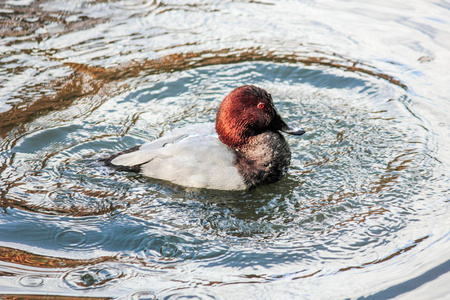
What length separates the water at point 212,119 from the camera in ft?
16.4

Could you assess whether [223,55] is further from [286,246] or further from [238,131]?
[286,246]

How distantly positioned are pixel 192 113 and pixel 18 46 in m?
3.91

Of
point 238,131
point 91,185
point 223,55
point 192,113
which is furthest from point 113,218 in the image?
point 223,55

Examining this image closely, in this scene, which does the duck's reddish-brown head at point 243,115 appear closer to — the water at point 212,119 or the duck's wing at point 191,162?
the duck's wing at point 191,162

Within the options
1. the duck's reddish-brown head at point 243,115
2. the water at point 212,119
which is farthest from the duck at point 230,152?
the water at point 212,119

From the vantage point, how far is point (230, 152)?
6.21 m

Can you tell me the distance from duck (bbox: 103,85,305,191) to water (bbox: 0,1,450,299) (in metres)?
0.18

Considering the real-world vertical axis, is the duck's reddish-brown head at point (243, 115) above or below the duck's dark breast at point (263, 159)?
above

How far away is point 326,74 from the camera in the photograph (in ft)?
28.8

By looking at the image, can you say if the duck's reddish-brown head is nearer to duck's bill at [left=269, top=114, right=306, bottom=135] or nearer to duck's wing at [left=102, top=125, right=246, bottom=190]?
duck's bill at [left=269, top=114, right=306, bottom=135]

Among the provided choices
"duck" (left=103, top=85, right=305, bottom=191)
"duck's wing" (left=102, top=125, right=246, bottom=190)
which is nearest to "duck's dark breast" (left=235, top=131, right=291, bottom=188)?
"duck" (left=103, top=85, right=305, bottom=191)

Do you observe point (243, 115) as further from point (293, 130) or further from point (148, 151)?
point (148, 151)

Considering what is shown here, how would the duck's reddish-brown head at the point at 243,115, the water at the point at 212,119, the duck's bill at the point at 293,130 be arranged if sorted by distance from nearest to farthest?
1. the water at the point at 212,119
2. the duck's reddish-brown head at the point at 243,115
3. the duck's bill at the point at 293,130

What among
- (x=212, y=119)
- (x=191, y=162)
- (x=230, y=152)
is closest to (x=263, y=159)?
(x=230, y=152)
